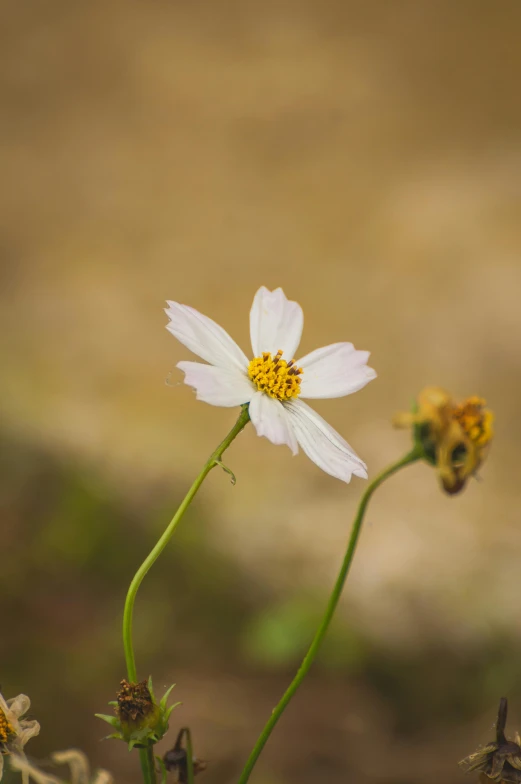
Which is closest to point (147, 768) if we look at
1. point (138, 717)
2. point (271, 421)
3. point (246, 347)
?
point (138, 717)

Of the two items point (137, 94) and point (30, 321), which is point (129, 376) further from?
point (137, 94)

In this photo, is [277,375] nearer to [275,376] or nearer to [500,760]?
[275,376]

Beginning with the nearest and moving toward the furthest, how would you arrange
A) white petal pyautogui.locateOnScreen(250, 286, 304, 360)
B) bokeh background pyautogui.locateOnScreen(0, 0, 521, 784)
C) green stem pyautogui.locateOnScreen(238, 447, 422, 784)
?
green stem pyautogui.locateOnScreen(238, 447, 422, 784)
white petal pyautogui.locateOnScreen(250, 286, 304, 360)
bokeh background pyautogui.locateOnScreen(0, 0, 521, 784)

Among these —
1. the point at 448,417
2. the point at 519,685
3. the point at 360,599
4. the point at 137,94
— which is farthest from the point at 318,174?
the point at 448,417

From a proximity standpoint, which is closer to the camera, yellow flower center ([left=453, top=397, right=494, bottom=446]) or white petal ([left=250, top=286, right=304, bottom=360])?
yellow flower center ([left=453, top=397, right=494, bottom=446])

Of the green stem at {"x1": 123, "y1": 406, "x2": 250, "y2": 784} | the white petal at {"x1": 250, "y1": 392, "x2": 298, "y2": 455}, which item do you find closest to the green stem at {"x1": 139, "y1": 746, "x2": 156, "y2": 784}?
the green stem at {"x1": 123, "y1": 406, "x2": 250, "y2": 784}

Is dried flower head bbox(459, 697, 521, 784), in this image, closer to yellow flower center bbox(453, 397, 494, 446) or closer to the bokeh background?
yellow flower center bbox(453, 397, 494, 446)

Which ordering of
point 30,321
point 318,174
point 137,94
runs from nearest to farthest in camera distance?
point 30,321, point 318,174, point 137,94
